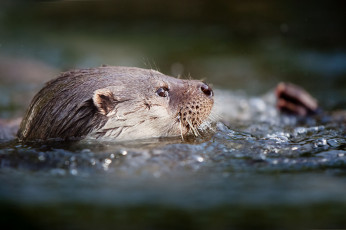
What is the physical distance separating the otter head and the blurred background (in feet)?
10.5

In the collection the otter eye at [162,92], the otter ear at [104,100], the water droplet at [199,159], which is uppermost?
the otter eye at [162,92]

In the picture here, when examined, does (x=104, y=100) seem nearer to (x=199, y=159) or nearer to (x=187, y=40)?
(x=199, y=159)

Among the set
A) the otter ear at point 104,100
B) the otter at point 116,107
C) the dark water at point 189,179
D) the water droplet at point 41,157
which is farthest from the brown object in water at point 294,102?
the water droplet at point 41,157

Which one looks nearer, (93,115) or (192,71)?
(93,115)

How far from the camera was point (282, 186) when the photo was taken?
2.28 metres

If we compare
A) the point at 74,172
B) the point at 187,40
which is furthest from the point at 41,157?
the point at 187,40

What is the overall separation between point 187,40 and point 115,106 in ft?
15.8

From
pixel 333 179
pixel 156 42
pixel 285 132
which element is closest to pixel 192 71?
pixel 156 42

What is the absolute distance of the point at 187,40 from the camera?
776 centimetres

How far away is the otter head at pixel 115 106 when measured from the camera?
3029 mm

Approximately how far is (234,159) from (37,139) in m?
1.27

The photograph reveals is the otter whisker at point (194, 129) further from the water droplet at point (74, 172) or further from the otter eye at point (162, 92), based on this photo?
the water droplet at point (74, 172)

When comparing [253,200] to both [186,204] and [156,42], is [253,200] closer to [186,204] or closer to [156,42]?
[186,204]

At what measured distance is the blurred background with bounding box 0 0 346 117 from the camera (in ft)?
22.6
